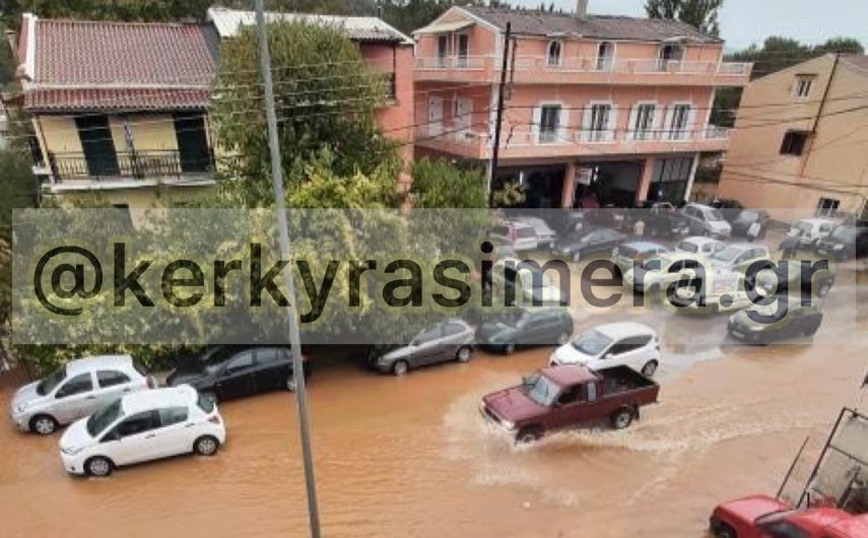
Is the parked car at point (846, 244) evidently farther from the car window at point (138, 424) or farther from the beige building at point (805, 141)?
the car window at point (138, 424)

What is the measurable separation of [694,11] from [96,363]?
4466 cm

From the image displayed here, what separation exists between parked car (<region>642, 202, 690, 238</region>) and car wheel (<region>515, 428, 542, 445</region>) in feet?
61.1

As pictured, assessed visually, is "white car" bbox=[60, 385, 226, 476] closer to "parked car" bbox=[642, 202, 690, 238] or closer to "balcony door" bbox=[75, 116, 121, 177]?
"balcony door" bbox=[75, 116, 121, 177]

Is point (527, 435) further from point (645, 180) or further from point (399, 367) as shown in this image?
point (645, 180)

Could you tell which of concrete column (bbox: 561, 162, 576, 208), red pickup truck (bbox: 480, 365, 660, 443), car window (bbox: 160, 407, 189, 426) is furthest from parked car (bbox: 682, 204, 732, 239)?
car window (bbox: 160, 407, 189, 426)

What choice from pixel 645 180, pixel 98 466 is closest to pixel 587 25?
pixel 645 180

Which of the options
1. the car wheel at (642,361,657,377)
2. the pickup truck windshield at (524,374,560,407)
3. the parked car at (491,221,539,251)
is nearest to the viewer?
the pickup truck windshield at (524,374,560,407)

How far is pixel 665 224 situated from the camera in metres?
28.7

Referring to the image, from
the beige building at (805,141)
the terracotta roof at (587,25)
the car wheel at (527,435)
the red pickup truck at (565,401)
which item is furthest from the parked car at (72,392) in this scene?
the beige building at (805,141)

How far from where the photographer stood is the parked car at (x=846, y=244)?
989 inches

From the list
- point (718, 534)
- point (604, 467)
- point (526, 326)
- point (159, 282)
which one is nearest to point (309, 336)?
point (159, 282)

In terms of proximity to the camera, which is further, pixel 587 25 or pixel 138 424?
pixel 587 25

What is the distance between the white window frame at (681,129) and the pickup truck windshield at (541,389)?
835 inches

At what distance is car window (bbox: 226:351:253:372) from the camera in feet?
45.9
